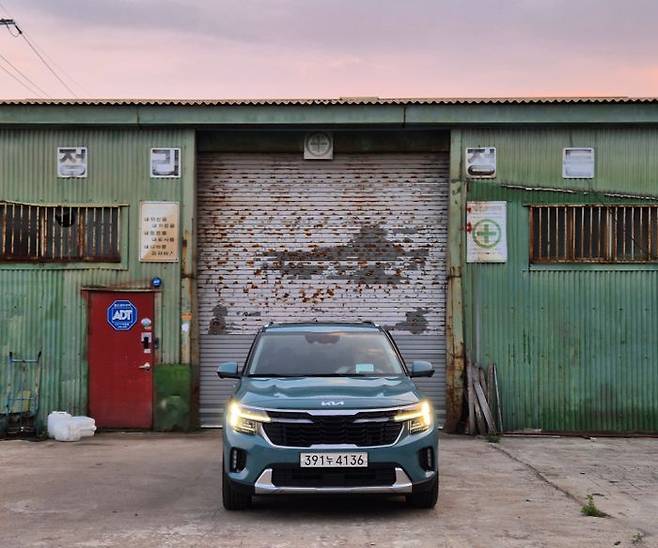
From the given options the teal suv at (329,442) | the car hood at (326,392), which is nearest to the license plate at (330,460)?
the teal suv at (329,442)

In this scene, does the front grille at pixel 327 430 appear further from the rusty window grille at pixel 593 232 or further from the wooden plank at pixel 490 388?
the rusty window grille at pixel 593 232

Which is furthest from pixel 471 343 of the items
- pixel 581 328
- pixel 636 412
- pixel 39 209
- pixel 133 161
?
pixel 39 209

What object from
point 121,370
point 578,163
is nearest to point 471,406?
point 578,163

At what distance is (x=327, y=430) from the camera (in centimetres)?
803

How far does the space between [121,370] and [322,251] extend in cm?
391

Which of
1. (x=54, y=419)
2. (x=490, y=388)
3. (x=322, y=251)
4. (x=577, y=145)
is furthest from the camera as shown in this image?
(x=322, y=251)

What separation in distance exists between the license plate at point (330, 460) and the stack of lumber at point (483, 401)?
24.9ft

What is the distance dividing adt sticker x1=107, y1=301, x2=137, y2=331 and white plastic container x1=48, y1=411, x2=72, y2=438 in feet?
5.43

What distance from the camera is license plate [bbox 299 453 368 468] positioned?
789cm

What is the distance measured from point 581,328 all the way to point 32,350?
9.12m

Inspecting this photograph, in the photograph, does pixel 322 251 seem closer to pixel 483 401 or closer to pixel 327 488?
pixel 483 401

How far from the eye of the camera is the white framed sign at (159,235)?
619 inches

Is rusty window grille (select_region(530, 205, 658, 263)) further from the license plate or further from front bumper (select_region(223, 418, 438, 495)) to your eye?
the license plate

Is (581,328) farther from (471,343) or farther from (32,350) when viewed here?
(32,350)
